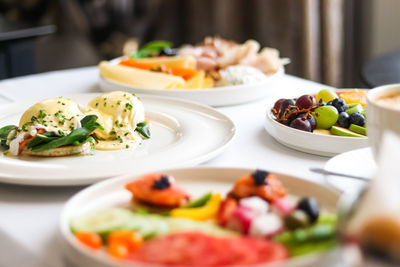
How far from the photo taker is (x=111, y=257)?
26.6 inches

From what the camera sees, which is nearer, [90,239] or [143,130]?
[90,239]

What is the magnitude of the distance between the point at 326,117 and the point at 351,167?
0.79 ft

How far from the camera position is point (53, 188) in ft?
3.36

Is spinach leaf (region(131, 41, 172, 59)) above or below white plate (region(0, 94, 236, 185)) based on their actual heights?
below

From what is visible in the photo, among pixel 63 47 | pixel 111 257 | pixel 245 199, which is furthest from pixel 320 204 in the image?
pixel 63 47

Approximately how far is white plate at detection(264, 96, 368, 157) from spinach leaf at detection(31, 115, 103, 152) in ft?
1.32

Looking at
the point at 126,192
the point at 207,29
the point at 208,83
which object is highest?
the point at 126,192

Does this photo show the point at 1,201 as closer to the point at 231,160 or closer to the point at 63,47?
the point at 231,160

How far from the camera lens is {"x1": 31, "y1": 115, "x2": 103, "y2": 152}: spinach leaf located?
1115 millimetres

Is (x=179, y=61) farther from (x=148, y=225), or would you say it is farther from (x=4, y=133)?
(x=148, y=225)

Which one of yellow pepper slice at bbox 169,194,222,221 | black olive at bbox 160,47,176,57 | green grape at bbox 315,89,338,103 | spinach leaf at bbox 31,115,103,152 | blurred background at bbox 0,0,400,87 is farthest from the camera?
blurred background at bbox 0,0,400,87

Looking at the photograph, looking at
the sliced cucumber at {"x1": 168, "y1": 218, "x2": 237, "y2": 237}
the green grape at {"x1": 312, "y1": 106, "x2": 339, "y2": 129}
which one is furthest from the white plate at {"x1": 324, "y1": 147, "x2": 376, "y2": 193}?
the sliced cucumber at {"x1": 168, "y1": 218, "x2": 237, "y2": 237}

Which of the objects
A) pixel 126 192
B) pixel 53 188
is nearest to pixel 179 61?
pixel 53 188

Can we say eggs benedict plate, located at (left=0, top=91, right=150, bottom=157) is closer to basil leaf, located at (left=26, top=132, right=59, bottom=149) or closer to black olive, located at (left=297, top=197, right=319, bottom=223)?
basil leaf, located at (left=26, top=132, right=59, bottom=149)
